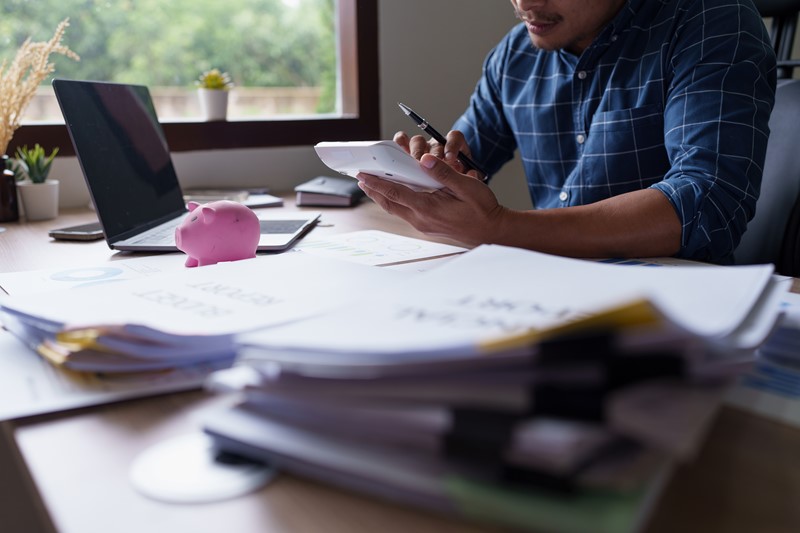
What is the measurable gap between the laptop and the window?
0.35 meters

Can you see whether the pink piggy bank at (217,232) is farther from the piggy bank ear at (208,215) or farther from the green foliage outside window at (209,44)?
the green foliage outside window at (209,44)

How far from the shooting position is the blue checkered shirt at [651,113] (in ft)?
3.33

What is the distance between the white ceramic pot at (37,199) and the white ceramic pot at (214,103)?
48 centimetres

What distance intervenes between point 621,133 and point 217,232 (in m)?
0.79

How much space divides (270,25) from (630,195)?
2829 mm

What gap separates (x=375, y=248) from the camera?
0.99 metres

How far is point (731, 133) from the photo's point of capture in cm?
102

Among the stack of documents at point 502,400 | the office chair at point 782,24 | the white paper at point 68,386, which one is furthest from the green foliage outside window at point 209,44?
the stack of documents at point 502,400

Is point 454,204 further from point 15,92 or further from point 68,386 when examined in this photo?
point 15,92

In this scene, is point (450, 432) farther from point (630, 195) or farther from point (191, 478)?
point (630, 195)

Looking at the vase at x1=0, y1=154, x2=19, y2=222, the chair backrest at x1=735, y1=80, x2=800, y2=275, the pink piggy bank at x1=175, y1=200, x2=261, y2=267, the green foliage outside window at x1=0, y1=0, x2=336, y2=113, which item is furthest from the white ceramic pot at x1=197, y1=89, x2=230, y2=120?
the chair backrest at x1=735, y1=80, x2=800, y2=275

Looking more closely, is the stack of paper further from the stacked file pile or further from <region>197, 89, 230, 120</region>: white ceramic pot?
<region>197, 89, 230, 120</region>: white ceramic pot

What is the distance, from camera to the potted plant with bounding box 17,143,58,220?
1323 millimetres

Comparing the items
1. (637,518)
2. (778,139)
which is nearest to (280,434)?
(637,518)
